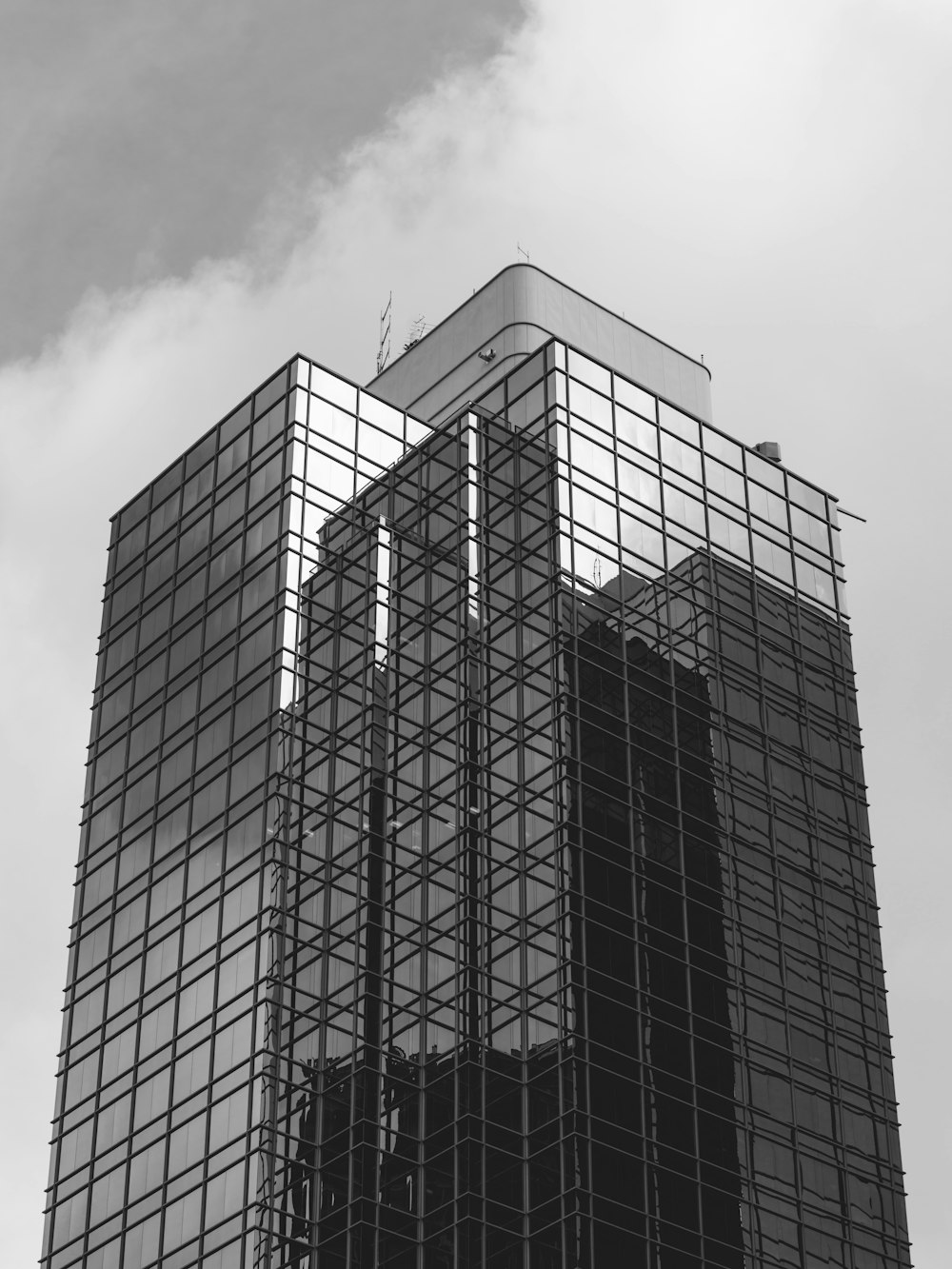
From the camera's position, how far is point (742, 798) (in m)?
98.2

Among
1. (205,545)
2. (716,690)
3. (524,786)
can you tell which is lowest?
(524,786)

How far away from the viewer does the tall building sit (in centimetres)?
8612

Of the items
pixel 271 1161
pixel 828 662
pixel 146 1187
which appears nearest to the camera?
pixel 271 1161

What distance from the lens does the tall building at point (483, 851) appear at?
86.1 m

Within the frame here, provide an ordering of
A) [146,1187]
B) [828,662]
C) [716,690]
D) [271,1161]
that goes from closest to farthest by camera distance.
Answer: [271,1161] < [146,1187] < [716,690] < [828,662]

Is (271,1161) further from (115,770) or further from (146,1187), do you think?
(115,770)

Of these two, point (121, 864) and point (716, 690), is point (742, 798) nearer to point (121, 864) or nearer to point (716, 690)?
point (716, 690)

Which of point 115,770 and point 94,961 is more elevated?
point 115,770

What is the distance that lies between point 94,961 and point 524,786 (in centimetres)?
2135

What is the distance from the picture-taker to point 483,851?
90.9 m

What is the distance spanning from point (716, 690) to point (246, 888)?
1970 cm

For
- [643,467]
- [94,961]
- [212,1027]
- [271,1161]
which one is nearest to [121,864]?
[94,961]

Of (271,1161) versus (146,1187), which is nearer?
(271,1161)

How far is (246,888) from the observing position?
95000mm
